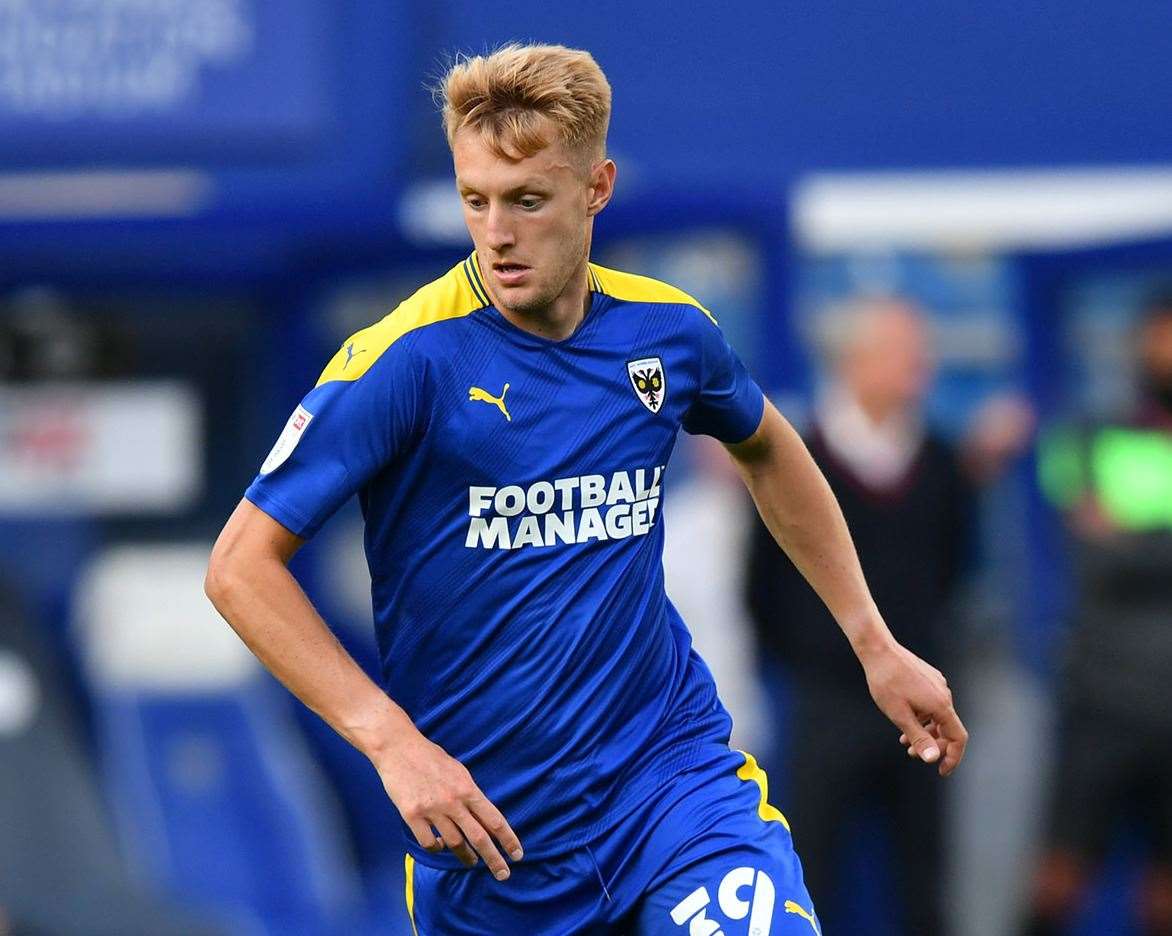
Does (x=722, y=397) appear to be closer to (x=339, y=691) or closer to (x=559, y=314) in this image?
(x=559, y=314)

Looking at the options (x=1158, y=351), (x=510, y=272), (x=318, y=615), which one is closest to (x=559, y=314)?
(x=510, y=272)

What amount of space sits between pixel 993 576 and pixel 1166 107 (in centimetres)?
559

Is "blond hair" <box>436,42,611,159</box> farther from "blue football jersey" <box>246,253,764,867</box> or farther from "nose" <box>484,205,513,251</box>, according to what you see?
"blue football jersey" <box>246,253,764,867</box>

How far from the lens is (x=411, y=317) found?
3.60 metres

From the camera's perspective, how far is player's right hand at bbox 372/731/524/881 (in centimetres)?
337

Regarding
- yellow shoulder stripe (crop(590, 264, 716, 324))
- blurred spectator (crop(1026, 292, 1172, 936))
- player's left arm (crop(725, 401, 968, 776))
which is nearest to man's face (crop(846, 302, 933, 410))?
blurred spectator (crop(1026, 292, 1172, 936))

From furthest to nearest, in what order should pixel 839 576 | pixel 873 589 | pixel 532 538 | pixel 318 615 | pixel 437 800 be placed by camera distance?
1. pixel 873 589
2. pixel 839 576
3. pixel 532 538
4. pixel 318 615
5. pixel 437 800

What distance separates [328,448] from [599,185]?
617mm

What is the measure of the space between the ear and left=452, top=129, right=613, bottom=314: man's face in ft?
0.07

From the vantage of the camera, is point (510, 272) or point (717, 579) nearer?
point (510, 272)

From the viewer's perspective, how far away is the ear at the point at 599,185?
368 cm

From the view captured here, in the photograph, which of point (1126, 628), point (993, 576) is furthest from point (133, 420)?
point (993, 576)

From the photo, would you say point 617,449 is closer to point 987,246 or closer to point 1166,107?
point 1166,107

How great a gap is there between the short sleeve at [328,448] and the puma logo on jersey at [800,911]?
3.05ft
